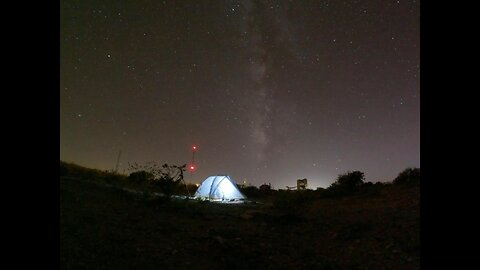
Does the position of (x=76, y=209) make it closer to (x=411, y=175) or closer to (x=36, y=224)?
(x=36, y=224)

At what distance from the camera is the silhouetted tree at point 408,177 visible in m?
16.5

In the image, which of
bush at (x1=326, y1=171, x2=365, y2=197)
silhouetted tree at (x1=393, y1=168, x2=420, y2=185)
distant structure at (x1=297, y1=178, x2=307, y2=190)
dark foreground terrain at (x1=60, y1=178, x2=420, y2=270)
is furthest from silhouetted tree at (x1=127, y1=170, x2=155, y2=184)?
silhouetted tree at (x1=393, y1=168, x2=420, y2=185)

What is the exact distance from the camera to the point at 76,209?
8508 millimetres

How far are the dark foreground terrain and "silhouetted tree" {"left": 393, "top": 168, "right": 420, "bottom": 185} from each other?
5806 millimetres

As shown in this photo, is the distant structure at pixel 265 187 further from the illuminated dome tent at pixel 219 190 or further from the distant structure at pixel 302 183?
the illuminated dome tent at pixel 219 190

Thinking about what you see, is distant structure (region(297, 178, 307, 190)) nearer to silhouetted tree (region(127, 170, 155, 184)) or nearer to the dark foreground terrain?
silhouetted tree (region(127, 170, 155, 184))

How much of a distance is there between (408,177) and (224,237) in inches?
522

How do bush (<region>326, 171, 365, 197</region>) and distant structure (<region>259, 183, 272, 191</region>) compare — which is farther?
distant structure (<region>259, 183, 272, 191</region>)

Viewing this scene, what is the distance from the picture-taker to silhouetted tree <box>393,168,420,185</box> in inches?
650

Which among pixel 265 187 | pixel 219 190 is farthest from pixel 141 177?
pixel 265 187

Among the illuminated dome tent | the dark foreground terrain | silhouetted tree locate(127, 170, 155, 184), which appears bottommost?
the dark foreground terrain

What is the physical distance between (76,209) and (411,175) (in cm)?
1551

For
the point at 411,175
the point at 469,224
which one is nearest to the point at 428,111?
the point at 469,224

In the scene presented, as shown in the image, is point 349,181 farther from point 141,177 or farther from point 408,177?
point 141,177
